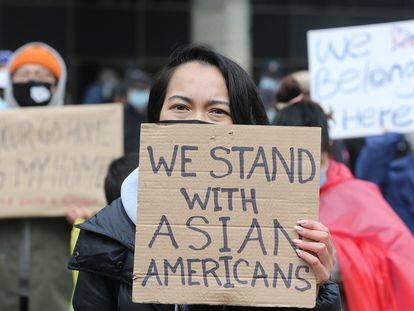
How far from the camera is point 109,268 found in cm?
206

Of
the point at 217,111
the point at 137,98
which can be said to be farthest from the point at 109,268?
the point at 137,98

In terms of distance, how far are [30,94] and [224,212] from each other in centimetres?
248

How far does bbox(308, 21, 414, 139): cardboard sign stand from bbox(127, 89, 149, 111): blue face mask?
2180 mm

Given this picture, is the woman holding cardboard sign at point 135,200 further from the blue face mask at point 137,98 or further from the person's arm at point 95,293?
the blue face mask at point 137,98

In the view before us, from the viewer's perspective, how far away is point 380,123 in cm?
456

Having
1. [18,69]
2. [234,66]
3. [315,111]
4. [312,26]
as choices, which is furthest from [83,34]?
[234,66]

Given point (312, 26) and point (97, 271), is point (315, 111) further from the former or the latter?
point (312, 26)

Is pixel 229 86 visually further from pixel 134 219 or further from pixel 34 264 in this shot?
pixel 34 264

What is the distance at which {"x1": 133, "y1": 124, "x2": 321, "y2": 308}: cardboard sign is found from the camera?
1.88 meters

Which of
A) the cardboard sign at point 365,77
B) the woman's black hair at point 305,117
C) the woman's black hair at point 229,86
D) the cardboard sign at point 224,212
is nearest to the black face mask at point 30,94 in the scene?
the woman's black hair at point 305,117

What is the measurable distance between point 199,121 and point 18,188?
2122 millimetres

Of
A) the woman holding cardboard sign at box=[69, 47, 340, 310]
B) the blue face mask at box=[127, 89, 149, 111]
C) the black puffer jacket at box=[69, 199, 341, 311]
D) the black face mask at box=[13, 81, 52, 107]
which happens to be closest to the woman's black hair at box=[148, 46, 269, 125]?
the woman holding cardboard sign at box=[69, 47, 340, 310]

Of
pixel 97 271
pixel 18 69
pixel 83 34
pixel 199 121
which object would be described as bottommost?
pixel 97 271

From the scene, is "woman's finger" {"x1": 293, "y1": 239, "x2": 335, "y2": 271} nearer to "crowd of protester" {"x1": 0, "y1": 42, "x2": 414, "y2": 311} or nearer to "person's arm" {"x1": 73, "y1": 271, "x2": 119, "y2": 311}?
"crowd of protester" {"x1": 0, "y1": 42, "x2": 414, "y2": 311}
